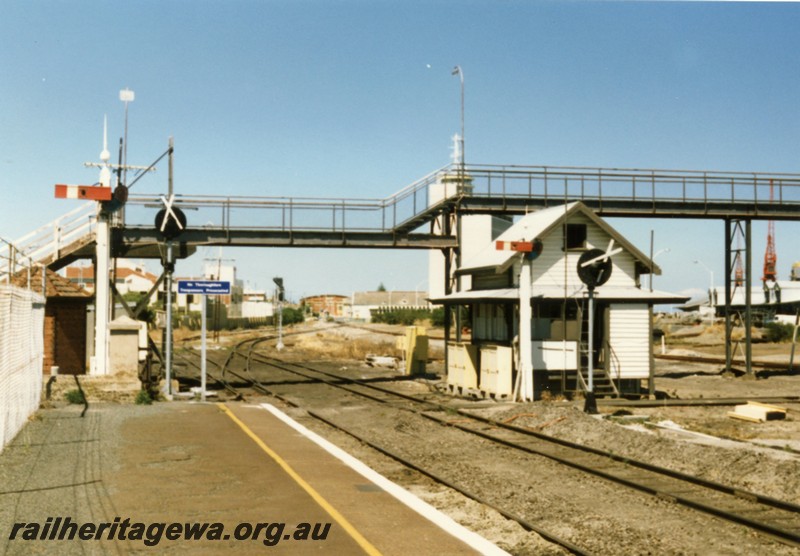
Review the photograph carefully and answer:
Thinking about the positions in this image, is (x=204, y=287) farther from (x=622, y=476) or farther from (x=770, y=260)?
(x=770, y=260)

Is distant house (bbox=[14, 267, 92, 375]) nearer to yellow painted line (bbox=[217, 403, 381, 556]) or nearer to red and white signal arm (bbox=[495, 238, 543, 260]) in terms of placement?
yellow painted line (bbox=[217, 403, 381, 556])

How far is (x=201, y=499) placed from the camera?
365 inches

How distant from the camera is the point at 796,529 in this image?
9227 millimetres

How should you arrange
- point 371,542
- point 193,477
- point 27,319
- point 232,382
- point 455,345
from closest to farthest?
point 371,542 → point 193,477 → point 27,319 → point 455,345 → point 232,382

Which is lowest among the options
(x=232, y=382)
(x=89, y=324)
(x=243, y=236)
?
(x=232, y=382)

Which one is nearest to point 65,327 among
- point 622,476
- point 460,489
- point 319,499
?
point 460,489

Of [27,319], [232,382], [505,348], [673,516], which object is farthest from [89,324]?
[673,516]

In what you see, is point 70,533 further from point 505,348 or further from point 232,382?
point 232,382

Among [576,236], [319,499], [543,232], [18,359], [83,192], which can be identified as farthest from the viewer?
[576,236]

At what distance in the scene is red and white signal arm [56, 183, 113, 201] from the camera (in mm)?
20969

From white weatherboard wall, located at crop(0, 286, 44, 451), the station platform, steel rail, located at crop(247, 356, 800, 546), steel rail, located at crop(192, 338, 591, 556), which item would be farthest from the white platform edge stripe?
white weatherboard wall, located at crop(0, 286, 44, 451)

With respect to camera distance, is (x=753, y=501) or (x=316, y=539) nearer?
(x=316, y=539)

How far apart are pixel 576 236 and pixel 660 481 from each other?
1393cm

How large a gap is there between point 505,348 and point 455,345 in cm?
337
